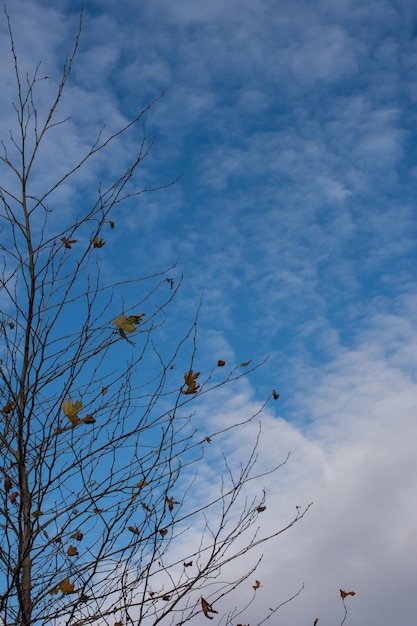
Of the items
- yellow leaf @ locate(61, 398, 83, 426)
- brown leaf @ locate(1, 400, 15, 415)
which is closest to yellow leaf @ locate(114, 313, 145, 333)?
yellow leaf @ locate(61, 398, 83, 426)

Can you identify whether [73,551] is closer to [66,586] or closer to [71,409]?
[66,586]

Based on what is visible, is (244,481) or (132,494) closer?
(132,494)

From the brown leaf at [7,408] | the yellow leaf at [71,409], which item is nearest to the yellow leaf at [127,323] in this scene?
the yellow leaf at [71,409]

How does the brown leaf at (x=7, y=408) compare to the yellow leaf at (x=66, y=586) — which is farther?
the brown leaf at (x=7, y=408)

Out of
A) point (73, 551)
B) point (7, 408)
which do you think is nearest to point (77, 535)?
point (73, 551)

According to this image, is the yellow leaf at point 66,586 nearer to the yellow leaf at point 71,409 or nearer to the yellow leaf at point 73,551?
the yellow leaf at point 73,551

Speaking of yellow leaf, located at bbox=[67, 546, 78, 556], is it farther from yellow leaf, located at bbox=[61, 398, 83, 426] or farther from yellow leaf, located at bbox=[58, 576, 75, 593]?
yellow leaf, located at bbox=[61, 398, 83, 426]

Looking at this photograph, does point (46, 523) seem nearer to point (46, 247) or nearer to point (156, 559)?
point (156, 559)

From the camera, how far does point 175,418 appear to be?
3332 millimetres

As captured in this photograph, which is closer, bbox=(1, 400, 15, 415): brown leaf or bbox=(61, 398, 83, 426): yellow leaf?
bbox=(61, 398, 83, 426): yellow leaf

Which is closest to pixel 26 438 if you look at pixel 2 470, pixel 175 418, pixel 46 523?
pixel 2 470

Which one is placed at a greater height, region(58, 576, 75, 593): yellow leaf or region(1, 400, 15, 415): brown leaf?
region(1, 400, 15, 415): brown leaf

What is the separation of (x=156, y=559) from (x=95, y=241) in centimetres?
175

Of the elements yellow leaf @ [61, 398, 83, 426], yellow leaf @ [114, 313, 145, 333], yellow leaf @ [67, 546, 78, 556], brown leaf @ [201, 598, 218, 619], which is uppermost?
yellow leaf @ [114, 313, 145, 333]
